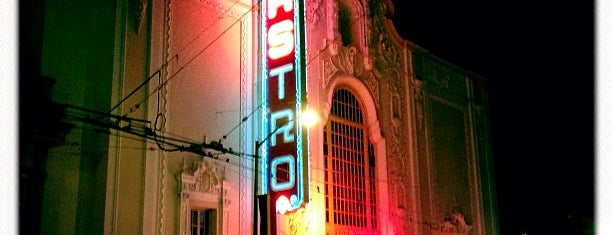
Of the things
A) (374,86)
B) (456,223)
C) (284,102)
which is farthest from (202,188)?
(456,223)

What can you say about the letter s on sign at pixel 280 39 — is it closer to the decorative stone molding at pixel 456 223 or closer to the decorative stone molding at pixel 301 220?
the decorative stone molding at pixel 301 220

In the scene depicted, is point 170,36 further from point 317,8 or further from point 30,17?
point 317,8

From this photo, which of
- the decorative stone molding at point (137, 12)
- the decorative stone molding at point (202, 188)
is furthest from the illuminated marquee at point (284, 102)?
the decorative stone molding at point (137, 12)

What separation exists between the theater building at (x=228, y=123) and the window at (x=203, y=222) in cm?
3

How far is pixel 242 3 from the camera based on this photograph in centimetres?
1898

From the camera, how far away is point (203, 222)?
17.1 meters

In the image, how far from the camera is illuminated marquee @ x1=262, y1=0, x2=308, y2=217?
16953mm

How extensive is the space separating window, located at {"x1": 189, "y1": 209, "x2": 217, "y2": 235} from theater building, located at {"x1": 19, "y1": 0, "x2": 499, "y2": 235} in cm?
3

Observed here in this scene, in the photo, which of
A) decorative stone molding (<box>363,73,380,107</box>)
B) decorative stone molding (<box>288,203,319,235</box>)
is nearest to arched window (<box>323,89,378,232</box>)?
decorative stone molding (<box>363,73,380,107</box>)

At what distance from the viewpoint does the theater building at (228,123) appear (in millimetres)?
14992

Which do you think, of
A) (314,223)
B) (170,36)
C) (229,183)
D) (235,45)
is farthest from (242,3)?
(314,223)

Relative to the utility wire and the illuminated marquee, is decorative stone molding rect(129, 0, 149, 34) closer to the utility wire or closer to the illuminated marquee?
the utility wire

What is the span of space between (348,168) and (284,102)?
4072mm

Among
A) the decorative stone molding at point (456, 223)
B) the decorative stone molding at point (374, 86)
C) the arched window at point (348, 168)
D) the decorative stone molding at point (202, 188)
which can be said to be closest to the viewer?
the decorative stone molding at point (202, 188)
